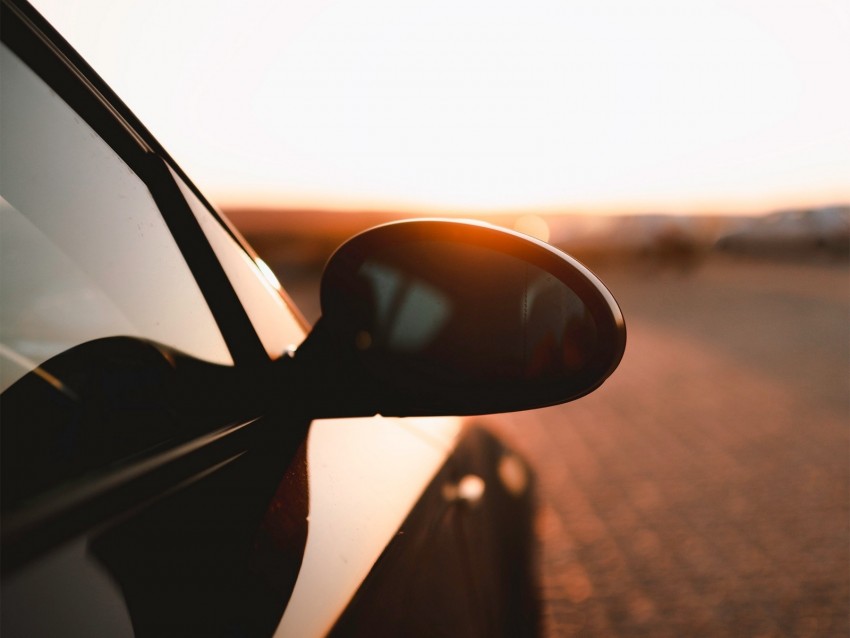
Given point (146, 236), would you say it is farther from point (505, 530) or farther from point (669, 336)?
point (669, 336)

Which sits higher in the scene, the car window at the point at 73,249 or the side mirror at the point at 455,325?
the car window at the point at 73,249

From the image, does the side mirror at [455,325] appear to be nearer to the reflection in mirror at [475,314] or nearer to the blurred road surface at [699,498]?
the reflection in mirror at [475,314]

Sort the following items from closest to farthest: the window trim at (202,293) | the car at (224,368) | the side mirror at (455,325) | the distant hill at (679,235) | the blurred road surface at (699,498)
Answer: the window trim at (202,293) < the car at (224,368) < the side mirror at (455,325) < the blurred road surface at (699,498) < the distant hill at (679,235)

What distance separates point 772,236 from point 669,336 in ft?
209

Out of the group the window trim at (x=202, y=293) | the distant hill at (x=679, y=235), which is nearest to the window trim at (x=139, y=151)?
the window trim at (x=202, y=293)

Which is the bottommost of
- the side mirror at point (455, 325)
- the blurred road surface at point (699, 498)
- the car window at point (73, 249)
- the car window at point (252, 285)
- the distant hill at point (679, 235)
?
the distant hill at point (679, 235)

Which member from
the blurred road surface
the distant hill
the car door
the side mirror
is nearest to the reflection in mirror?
the side mirror

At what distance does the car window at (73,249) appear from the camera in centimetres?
105

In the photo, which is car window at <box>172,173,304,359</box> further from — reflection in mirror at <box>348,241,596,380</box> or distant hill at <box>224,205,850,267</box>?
distant hill at <box>224,205,850,267</box>

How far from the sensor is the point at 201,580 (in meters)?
0.90

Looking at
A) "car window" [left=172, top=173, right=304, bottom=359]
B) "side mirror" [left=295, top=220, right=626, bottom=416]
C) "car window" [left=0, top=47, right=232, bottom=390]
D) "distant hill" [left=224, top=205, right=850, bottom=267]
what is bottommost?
"distant hill" [left=224, top=205, right=850, bottom=267]

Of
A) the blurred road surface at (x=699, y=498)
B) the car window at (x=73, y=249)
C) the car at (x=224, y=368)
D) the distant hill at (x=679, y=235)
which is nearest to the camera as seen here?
the car at (x=224, y=368)

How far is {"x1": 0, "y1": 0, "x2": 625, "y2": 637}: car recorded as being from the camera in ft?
3.01

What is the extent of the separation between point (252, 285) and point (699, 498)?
4.44m
